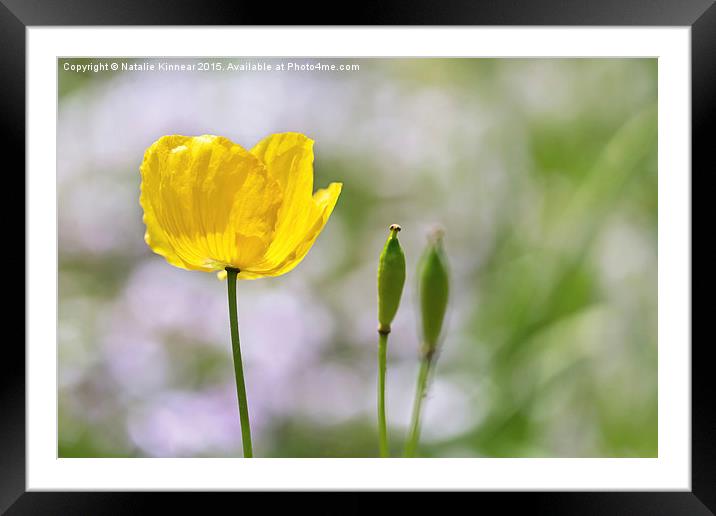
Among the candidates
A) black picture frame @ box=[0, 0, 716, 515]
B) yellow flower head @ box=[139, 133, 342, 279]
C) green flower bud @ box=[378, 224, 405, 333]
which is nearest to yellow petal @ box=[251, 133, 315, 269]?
yellow flower head @ box=[139, 133, 342, 279]

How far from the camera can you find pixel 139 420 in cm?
166

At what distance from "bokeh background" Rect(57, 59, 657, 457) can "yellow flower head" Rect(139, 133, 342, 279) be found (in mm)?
715

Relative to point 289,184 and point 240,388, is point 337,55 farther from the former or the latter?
point 240,388

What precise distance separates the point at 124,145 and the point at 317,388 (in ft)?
2.36

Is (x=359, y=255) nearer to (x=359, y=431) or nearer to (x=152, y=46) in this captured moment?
(x=359, y=431)

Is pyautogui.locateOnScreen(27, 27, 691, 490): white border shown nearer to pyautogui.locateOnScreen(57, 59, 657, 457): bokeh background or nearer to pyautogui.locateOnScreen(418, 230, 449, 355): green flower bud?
pyautogui.locateOnScreen(57, 59, 657, 457): bokeh background

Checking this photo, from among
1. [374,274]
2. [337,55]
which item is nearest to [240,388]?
[337,55]

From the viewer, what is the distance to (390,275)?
2.55 ft

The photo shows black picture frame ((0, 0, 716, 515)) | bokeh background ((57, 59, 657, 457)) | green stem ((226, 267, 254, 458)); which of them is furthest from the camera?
bokeh background ((57, 59, 657, 457))

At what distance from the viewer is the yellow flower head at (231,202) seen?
33.9 inches

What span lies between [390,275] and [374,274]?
130 cm

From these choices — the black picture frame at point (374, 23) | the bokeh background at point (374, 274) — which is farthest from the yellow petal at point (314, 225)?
the bokeh background at point (374, 274)

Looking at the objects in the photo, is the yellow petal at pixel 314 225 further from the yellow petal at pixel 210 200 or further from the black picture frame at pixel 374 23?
the black picture frame at pixel 374 23

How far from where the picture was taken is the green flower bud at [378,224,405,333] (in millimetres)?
775
